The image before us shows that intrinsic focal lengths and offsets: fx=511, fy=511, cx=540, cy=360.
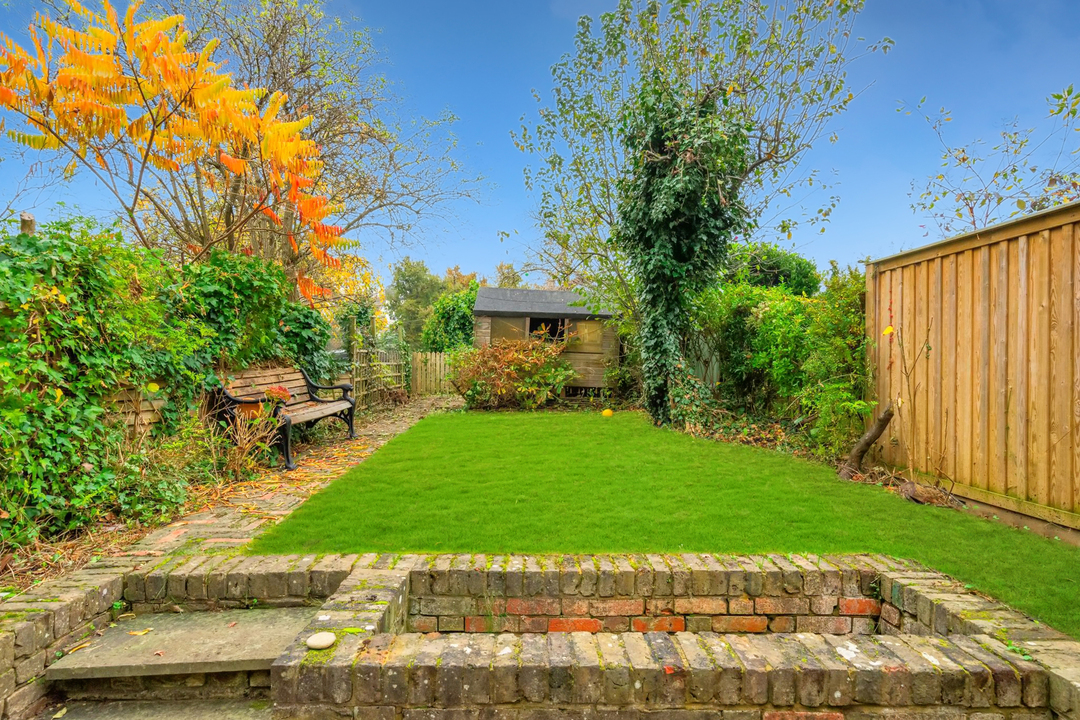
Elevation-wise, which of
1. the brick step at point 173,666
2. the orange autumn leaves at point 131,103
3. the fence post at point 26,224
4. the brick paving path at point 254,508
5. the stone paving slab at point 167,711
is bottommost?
the stone paving slab at point 167,711

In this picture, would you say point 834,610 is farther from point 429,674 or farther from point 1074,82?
point 1074,82

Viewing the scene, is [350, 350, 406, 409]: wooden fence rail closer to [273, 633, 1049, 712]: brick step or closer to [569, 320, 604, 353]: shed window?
[569, 320, 604, 353]: shed window

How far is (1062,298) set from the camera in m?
3.43

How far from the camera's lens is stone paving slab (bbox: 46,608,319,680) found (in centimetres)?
213

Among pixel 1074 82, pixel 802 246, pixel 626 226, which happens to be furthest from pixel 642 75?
pixel 1074 82

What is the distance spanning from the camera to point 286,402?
628 centimetres

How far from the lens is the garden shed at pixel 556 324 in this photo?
40.7 feet

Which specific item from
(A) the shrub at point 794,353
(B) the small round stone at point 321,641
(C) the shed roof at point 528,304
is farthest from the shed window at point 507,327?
(B) the small round stone at point 321,641

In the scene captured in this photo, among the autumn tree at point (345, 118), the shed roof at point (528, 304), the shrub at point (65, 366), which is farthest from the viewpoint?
the shed roof at point (528, 304)

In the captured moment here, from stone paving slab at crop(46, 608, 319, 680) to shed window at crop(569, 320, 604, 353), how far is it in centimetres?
1024

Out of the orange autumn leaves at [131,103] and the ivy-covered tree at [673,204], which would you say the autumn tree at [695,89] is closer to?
the ivy-covered tree at [673,204]

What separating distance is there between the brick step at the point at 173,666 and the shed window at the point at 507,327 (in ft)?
37.0

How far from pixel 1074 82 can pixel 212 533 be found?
782 cm

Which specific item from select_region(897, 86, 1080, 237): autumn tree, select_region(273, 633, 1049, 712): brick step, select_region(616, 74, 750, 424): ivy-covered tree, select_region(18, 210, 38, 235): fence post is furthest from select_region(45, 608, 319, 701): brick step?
select_region(897, 86, 1080, 237): autumn tree
